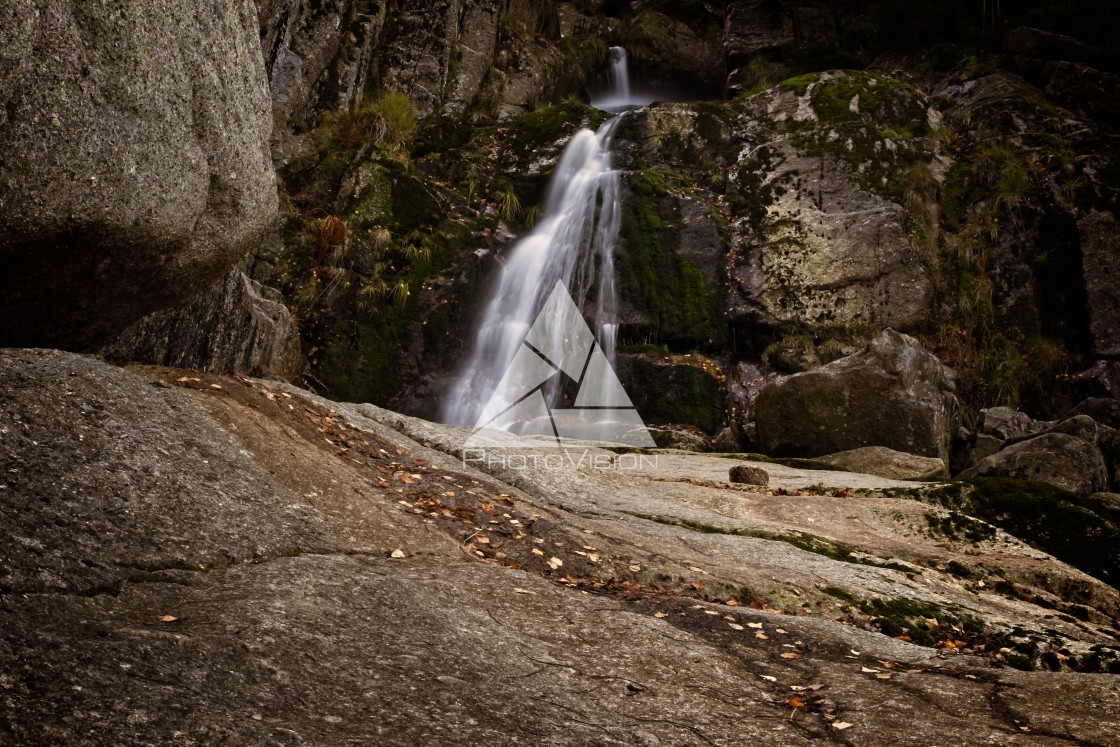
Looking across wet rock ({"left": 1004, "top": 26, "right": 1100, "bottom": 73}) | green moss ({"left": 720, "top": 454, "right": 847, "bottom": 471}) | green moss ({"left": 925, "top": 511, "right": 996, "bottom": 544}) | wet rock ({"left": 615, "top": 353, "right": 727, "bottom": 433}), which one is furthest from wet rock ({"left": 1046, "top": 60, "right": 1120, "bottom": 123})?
green moss ({"left": 925, "top": 511, "right": 996, "bottom": 544})

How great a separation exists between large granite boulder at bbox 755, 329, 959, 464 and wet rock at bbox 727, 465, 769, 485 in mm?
3556

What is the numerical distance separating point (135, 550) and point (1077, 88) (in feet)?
73.6

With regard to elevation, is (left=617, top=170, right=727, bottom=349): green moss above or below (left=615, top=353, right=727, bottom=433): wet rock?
above

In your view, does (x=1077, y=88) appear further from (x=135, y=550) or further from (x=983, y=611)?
(x=135, y=550)

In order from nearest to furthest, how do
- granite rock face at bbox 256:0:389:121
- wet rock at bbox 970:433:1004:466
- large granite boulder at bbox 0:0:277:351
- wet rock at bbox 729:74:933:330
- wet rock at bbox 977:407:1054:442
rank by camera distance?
1. large granite boulder at bbox 0:0:277:351
2. wet rock at bbox 970:433:1004:466
3. wet rock at bbox 977:407:1054:442
4. wet rock at bbox 729:74:933:330
5. granite rock face at bbox 256:0:389:121

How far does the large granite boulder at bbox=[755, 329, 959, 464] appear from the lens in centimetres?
1125

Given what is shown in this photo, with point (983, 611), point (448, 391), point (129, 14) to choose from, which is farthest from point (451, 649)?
point (448, 391)

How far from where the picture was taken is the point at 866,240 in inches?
622

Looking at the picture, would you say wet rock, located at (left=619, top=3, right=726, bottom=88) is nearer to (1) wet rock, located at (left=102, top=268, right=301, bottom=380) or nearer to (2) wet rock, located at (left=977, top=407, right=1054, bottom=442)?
(2) wet rock, located at (left=977, top=407, right=1054, bottom=442)

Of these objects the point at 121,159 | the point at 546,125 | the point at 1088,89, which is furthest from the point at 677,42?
the point at 121,159

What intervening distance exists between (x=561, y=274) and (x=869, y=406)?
6.53 meters

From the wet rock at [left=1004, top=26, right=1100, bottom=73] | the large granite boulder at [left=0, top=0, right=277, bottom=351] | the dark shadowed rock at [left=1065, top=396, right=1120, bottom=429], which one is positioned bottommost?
the dark shadowed rock at [left=1065, top=396, right=1120, bottom=429]

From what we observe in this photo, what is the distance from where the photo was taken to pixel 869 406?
449 inches

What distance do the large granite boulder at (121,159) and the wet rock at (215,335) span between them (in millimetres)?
943
